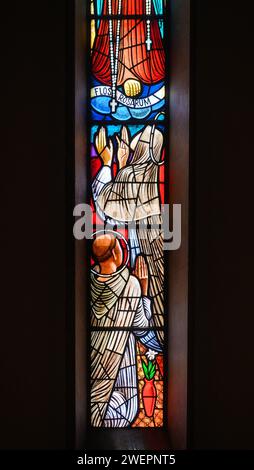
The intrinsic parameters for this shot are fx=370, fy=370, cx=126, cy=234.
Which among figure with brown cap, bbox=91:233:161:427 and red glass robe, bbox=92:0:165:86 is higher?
red glass robe, bbox=92:0:165:86

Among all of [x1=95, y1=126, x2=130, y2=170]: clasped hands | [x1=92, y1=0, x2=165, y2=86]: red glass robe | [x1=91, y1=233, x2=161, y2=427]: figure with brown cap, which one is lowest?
[x1=91, y1=233, x2=161, y2=427]: figure with brown cap

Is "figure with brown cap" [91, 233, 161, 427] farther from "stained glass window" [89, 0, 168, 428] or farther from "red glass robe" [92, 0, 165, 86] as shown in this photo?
"red glass robe" [92, 0, 165, 86]

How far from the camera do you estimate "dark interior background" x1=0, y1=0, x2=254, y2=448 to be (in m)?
1.76

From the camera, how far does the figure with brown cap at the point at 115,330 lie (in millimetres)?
2193

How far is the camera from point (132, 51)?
2219 mm

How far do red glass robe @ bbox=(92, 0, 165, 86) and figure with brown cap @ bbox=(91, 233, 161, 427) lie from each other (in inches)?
37.9

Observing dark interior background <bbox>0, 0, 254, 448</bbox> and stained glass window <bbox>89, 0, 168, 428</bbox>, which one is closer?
dark interior background <bbox>0, 0, 254, 448</bbox>

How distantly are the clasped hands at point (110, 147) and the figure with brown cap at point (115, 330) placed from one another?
0.45 meters

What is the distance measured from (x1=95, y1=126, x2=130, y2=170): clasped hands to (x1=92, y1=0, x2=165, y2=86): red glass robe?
31 cm

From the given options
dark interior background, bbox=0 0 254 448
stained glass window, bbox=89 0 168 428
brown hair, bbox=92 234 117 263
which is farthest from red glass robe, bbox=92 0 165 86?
brown hair, bbox=92 234 117 263

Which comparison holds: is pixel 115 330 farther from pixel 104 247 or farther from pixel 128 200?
pixel 128 200
